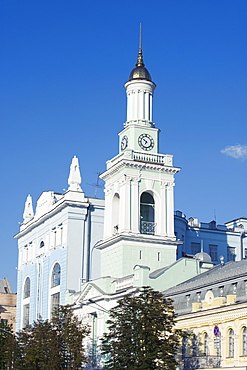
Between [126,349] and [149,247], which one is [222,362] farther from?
[149,247]

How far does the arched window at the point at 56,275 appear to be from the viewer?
75.0m

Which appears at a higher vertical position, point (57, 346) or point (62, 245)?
point (62, 245)

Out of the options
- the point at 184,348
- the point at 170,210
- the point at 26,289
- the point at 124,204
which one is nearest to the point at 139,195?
the point at 124,204

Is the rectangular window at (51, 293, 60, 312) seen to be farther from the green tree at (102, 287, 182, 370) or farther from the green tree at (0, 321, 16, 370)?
the green tree at (102, 287, 182, 370)

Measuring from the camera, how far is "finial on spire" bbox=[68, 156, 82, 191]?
246ft

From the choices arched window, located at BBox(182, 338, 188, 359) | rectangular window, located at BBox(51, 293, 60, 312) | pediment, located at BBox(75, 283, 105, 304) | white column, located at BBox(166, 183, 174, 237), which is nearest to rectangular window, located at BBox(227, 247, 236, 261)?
white column, located at BBox(166, 183, 174, 237)

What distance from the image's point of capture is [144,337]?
4419 centimetres

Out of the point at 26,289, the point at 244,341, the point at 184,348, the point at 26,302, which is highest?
the point at 26,289

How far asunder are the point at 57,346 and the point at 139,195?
16.6m

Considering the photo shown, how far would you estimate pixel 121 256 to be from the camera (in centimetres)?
6278

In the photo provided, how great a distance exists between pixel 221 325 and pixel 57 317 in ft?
52.7

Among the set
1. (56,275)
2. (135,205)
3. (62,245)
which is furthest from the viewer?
(56,275)

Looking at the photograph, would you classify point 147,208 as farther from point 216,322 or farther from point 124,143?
point 216,322

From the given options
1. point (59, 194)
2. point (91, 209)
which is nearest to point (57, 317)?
point (91, 209)
